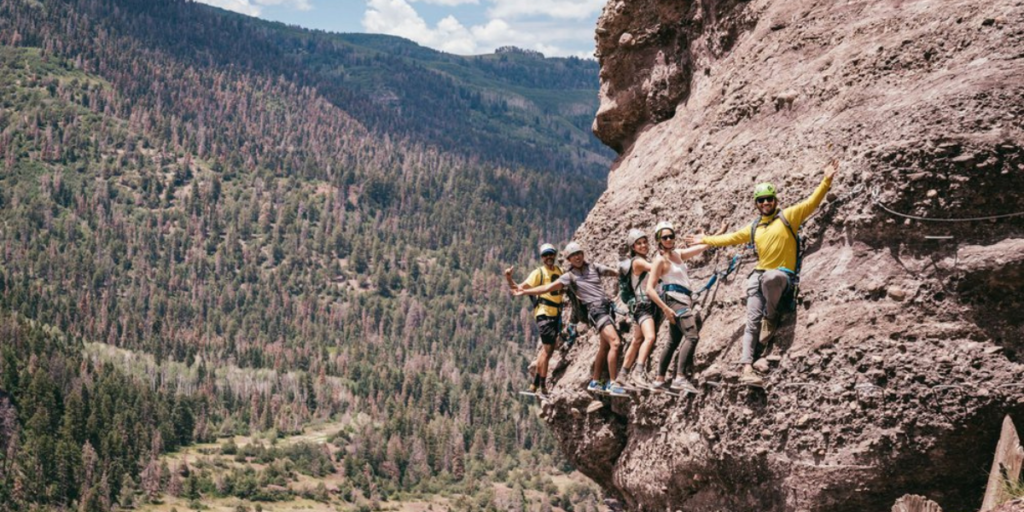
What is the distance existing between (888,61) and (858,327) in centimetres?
485

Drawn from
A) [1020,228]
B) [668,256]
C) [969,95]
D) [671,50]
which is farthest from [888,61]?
[671,50]

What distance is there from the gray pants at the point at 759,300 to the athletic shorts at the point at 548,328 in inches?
207

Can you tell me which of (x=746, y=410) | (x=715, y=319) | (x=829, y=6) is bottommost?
(x=746, y=410)

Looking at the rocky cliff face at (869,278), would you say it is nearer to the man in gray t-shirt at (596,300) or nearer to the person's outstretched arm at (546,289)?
the man in gray t-shirt at (596,300)

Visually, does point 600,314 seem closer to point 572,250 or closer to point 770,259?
point 572,250

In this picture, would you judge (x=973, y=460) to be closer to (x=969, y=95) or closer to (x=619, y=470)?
(x=969, y=95)

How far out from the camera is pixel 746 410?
1631cm

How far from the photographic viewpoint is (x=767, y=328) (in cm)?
1631

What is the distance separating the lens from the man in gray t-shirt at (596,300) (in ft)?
61.9

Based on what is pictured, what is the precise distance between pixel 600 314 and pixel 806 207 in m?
4.88

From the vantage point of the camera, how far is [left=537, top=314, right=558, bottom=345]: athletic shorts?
2061 cm

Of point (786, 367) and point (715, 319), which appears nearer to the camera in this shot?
point (786, 367)

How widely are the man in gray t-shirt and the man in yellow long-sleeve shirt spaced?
10.5ft

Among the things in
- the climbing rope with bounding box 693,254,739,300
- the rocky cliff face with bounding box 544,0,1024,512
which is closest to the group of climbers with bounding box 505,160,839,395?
the rocky cliff face with bounding box 544,0,1024,512
